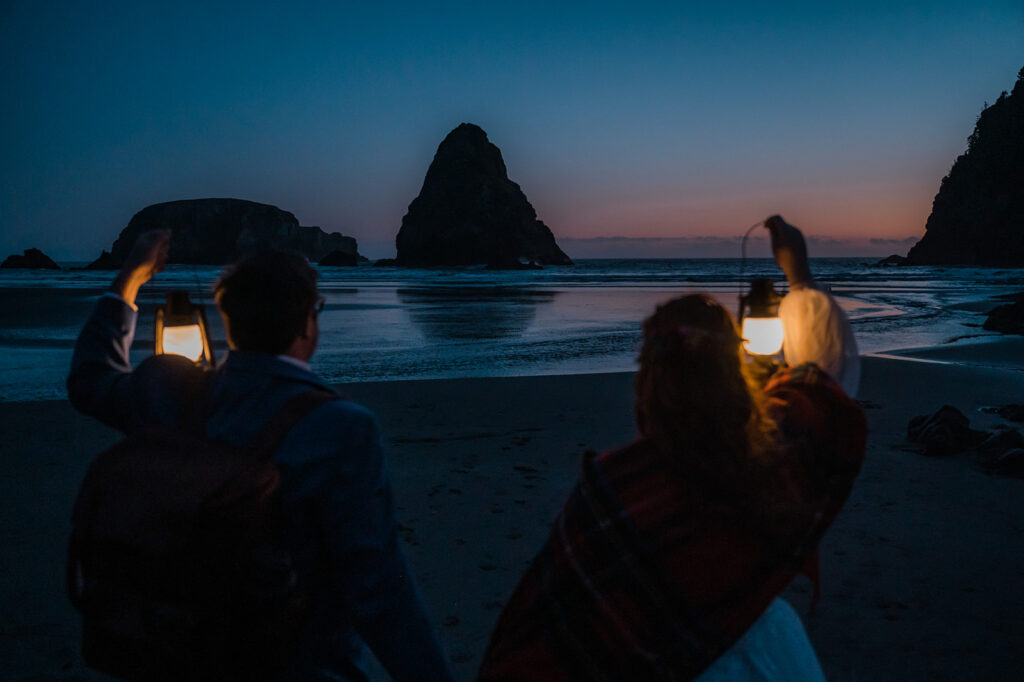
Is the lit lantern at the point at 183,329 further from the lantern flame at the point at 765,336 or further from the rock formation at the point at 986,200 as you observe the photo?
the rock formation at the point at 986,200

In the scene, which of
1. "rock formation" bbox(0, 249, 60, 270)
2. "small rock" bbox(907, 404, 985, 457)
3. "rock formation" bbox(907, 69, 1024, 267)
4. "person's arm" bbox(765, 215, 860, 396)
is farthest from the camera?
"rock formation" bbox(0, 249, 60, 270)

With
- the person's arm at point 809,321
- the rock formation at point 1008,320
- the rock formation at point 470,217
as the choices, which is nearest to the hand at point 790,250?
the person's arm at point 809,321

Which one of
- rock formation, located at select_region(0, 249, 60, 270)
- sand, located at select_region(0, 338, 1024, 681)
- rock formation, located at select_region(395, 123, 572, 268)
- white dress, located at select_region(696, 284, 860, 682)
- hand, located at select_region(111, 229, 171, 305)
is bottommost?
sand, located at select_region(0, 338, 1024, 681)

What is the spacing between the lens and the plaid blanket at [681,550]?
4.40 feet

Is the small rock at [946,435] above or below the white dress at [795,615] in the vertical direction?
below

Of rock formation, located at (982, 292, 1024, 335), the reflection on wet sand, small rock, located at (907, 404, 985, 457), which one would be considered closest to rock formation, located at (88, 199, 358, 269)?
the reflection on wet sand

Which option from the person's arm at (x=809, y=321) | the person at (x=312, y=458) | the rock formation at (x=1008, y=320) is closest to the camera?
the person at (x=312, y=458)

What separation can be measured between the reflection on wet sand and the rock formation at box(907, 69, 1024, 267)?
64544mm

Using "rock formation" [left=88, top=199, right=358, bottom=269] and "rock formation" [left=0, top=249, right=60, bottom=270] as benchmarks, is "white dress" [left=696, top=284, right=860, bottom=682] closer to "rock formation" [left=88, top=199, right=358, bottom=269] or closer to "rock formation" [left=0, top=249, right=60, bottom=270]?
"rock formation" [left=0, top=249, right=60, bottom=270]

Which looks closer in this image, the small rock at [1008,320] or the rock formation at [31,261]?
the small rock at [1008,320]

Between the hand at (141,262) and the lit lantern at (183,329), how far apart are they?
12 cm

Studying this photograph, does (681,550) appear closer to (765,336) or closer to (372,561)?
(372,561)

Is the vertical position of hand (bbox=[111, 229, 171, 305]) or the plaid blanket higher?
hand (bbox=[111, 229, 171, 305])

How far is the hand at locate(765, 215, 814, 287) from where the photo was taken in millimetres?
1817
